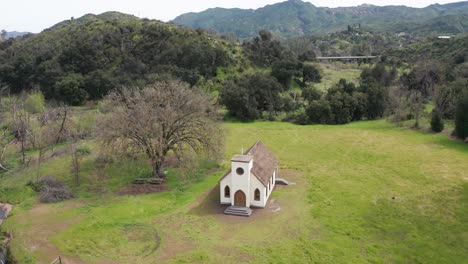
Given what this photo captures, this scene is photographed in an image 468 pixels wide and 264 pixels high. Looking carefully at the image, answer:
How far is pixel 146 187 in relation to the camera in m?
35.2

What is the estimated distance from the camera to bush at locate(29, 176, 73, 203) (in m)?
32.7

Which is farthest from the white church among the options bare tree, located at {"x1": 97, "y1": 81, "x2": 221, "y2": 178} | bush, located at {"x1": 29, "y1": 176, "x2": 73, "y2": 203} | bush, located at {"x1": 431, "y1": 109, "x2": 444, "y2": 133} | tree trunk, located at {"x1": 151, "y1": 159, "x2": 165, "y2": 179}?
bush, located at {"x1": 431, "y1": 109, "x2": 444, "y2": 133}

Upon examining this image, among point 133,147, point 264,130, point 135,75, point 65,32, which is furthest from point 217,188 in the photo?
point 65,32

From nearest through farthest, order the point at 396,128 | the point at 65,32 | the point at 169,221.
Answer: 1. the point at 169,221
2. the point at 396,128
3. the point at 65,32

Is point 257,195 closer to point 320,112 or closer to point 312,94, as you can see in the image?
point 320,112

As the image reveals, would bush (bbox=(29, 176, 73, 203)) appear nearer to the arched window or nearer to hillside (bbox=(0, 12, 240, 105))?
the arched window

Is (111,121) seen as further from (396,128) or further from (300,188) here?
(396,128)

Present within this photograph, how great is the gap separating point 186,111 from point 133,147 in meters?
5.90

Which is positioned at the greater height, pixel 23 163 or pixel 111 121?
pixel 111 121

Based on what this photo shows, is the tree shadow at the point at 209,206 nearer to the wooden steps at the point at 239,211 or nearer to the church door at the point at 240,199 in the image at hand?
the wooden steps at the point at 239,211

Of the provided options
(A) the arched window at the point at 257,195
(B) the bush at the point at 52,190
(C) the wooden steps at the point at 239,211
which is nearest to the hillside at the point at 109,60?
(B) the bush at the point at 52,190

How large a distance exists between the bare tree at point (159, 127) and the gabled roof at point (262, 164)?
3.95 metres

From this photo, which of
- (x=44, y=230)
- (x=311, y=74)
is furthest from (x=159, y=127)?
(x=311, y=74)

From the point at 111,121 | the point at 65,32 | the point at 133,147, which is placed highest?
the point at 65,32
